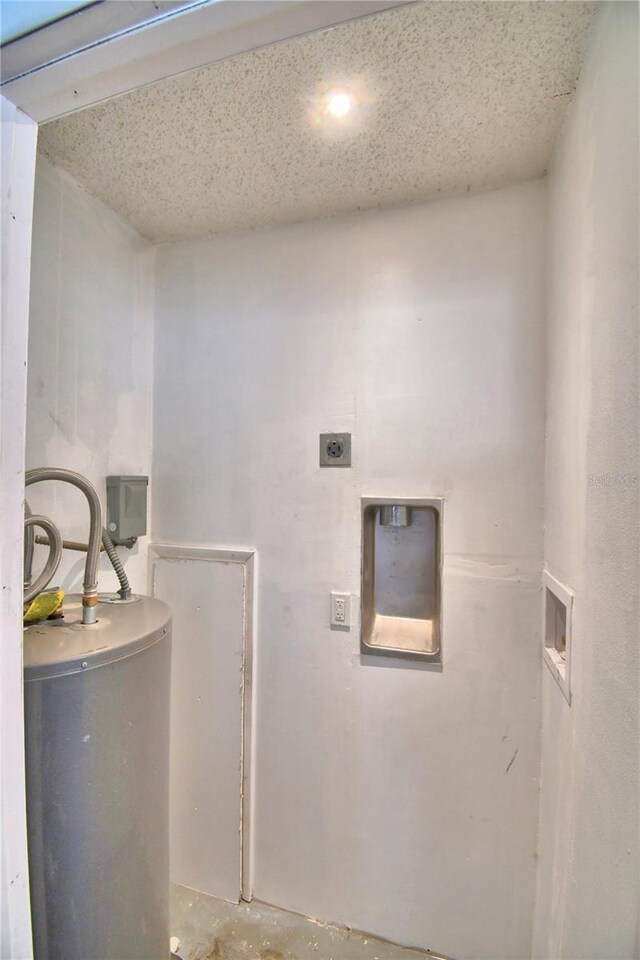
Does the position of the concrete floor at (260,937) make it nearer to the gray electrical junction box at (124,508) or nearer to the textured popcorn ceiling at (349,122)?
the gray electrical junction box at (124,508)

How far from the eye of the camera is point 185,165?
105cm

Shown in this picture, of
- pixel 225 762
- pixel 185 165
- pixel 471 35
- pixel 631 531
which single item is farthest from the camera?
pixel 225 762

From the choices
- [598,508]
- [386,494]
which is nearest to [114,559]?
[386,494]

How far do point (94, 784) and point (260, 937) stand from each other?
3.01ft

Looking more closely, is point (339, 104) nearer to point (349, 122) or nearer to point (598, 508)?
point (349, 122)

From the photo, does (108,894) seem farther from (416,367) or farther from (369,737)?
(416,367)

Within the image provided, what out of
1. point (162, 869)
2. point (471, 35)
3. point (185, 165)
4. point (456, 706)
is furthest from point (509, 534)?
point (185, 165)

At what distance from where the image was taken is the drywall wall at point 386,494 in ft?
3.57

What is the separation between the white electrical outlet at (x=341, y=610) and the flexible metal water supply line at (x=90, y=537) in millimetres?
659

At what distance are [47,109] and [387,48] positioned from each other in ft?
2.08

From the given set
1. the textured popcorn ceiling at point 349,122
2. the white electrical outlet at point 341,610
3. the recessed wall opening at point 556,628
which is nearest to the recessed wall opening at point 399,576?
the white electrical outlet at point 341,610

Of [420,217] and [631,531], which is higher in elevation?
[420,217]

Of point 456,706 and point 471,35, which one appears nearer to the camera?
point 471,35

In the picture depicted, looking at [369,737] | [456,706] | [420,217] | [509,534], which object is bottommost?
[369,737]
